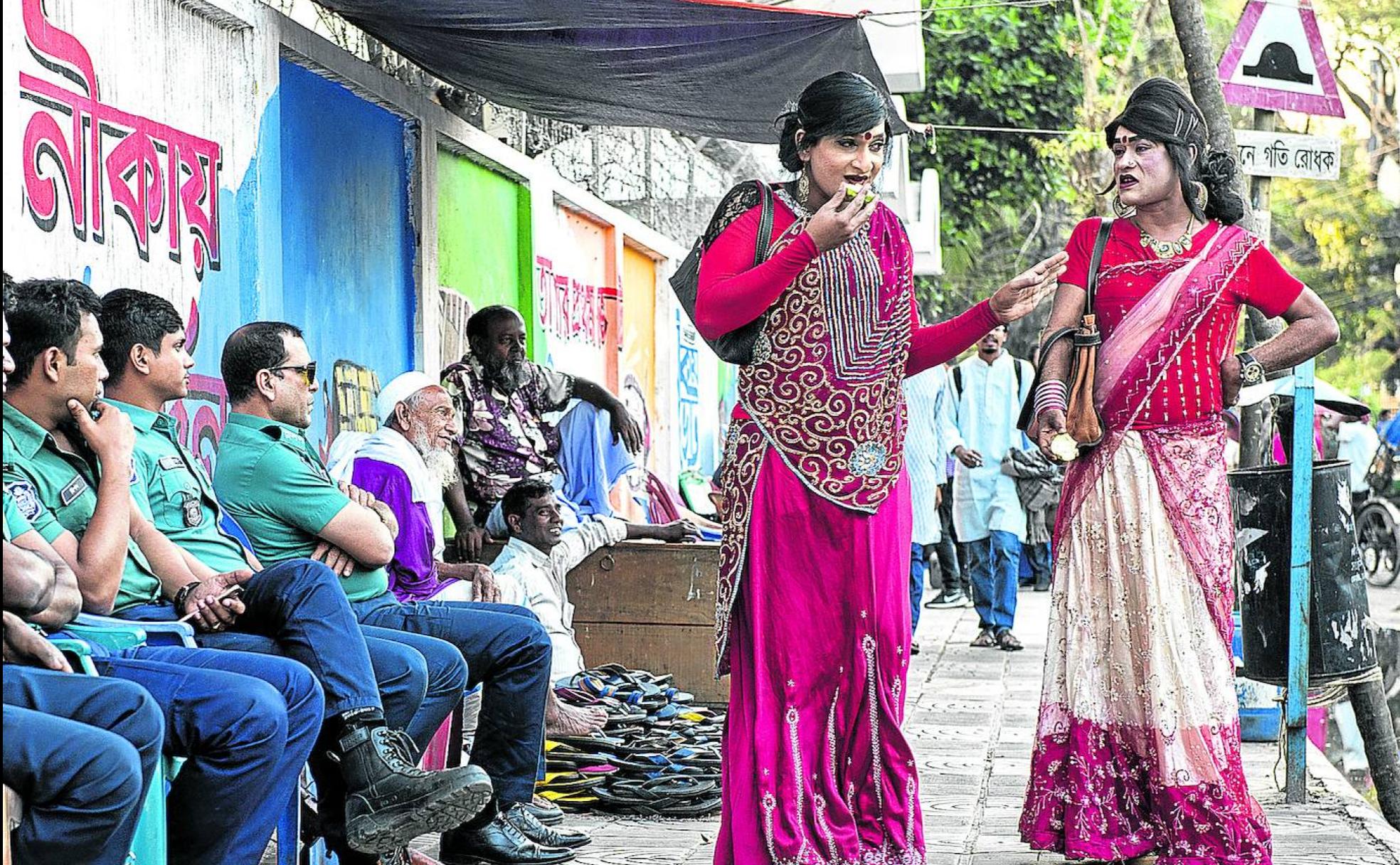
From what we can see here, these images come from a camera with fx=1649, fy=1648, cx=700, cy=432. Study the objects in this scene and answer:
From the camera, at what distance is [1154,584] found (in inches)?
173

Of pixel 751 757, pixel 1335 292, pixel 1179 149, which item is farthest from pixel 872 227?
pixel 1335 292

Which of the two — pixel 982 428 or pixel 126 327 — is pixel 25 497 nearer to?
pixel 126 327

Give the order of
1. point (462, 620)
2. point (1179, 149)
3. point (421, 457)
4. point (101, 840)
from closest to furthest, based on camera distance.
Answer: point (101, 840), point (1179, 149), point (462, 620), point (421, 457)

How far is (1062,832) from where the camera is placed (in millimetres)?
4473

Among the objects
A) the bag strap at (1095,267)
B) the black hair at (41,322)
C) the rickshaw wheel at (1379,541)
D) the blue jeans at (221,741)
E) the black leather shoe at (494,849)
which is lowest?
the rickshaw wheel at (1379,541)

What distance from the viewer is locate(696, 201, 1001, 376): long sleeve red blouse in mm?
3811

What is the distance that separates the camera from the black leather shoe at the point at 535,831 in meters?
4.77

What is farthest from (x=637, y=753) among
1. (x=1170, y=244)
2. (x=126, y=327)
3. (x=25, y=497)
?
(x=25, y=497)

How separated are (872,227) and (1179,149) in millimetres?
953

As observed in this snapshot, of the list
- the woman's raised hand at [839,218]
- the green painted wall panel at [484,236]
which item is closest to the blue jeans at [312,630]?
the woman's raised hand at [839,218]

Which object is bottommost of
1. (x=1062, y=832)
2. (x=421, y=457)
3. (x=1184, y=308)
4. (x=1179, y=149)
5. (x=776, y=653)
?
(x=1062, y=832)

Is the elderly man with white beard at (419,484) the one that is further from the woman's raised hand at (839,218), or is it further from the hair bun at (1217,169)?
the hair bun at (1217,169)

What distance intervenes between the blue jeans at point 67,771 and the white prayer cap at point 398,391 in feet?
8.89

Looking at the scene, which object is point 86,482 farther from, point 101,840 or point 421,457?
point 421,457
